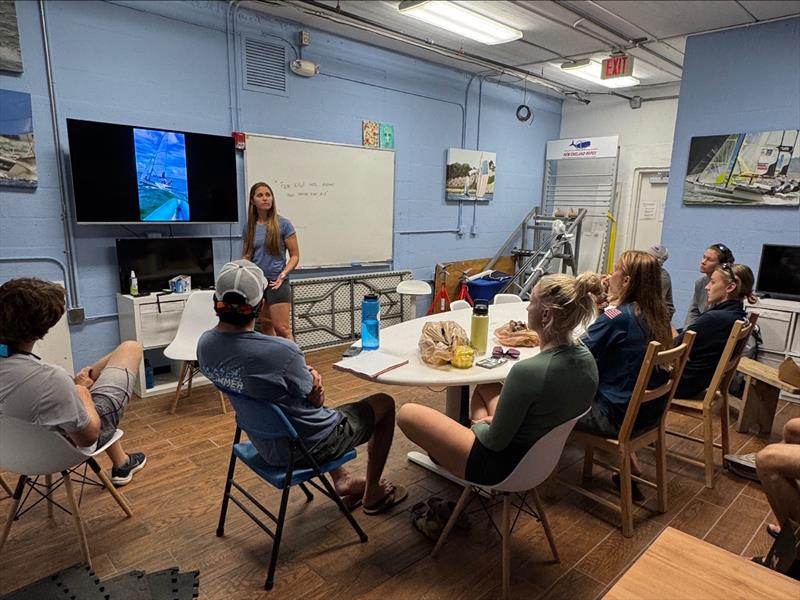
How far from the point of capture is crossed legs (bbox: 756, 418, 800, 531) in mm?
1922

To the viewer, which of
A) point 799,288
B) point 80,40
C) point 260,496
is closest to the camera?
point 260,496

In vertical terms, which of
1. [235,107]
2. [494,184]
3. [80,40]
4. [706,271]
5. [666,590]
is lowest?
[666,590]

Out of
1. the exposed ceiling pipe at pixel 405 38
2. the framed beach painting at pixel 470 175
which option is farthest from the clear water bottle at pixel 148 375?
the framed beach painting at pixel 470 175

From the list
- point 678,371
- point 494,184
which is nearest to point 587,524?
point 678,371

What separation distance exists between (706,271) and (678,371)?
1827 millimetres

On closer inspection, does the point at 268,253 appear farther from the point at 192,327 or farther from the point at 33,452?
the point at 33,452

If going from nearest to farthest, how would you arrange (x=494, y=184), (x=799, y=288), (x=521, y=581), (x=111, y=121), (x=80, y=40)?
(x=521, y=581) → (x=80, y=40) → (x=111, y=121) → (x=799, y=288) → (x=494, y=184)

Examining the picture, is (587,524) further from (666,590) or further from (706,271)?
(706,271)

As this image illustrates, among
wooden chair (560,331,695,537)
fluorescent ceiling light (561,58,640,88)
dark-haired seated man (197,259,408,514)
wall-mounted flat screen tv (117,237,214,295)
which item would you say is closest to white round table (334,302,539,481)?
dark-haired seated man (197,259,408,514)

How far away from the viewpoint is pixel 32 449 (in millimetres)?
1746

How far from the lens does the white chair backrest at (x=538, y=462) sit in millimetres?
1683

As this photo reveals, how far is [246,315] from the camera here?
1774 millimetres

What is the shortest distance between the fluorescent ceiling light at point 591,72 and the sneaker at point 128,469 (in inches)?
202

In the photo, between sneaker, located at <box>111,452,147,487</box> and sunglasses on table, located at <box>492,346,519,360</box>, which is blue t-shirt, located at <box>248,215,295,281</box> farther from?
sunglasses on table, located at <box>492,346,519,360</box>
